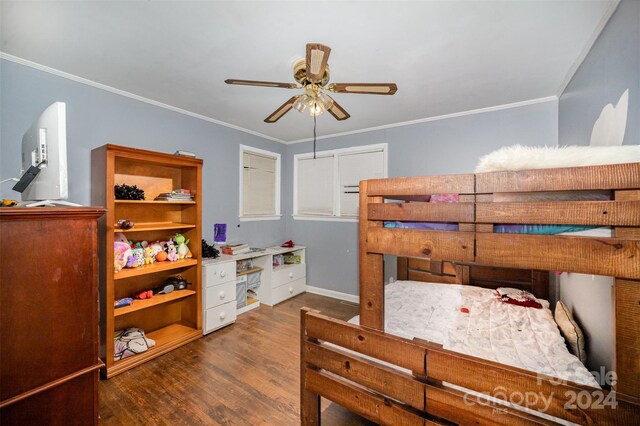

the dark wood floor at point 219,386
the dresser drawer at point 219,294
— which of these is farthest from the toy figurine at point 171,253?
the dark wood floor at point 219,386

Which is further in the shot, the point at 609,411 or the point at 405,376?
the point at 405,376

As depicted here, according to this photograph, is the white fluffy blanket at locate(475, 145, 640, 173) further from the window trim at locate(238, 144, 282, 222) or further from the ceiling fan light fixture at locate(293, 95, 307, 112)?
the window trim at locate(238, 144, 282, 222)

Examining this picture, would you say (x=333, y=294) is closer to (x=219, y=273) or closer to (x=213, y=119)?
(x=219, y=273)

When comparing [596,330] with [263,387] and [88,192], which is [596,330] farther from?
[88,192]

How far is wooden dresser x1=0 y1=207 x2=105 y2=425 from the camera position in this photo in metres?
1.00

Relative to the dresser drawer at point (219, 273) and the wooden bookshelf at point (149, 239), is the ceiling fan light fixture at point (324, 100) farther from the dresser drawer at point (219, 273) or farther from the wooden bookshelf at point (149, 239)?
the dresser drawer at point (219, 273)

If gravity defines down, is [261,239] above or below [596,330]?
above

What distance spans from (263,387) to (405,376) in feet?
4.63

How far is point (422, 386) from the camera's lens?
99cm

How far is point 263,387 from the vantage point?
197 cm

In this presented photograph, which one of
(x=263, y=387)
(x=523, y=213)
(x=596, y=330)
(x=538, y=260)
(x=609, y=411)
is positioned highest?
(x=523, y=213)

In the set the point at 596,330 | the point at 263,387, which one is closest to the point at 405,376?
the point at 263,387

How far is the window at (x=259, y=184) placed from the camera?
3791 millimetres

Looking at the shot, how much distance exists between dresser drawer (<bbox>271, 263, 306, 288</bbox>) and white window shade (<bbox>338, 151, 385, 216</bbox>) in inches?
44.7
